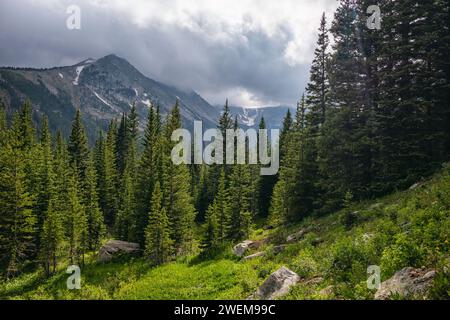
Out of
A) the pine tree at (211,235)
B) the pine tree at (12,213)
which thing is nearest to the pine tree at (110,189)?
the pine tree at (12,213)

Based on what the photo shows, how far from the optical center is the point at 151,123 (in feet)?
165

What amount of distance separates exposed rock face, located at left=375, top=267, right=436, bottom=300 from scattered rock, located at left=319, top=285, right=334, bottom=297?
5.81ft

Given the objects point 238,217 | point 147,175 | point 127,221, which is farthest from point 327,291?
point 127,221

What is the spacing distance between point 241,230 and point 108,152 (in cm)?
3622

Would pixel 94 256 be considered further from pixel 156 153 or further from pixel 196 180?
pixel 196 180

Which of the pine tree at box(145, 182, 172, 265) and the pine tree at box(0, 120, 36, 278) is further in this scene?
the pine tree at box(0, 120, 36, 278)

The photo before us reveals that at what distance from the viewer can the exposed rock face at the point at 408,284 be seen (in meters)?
8.26

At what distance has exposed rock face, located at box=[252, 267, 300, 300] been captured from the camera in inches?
513

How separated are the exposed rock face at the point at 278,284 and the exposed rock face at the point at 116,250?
93.5 feet

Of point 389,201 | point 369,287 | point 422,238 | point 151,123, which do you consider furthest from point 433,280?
point 151,123

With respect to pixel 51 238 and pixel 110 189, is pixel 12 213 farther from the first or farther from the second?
pixel 110 189

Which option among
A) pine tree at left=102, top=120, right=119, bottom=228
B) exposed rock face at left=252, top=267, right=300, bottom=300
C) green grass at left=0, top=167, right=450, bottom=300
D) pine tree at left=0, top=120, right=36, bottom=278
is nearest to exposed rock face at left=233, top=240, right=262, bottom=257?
green grass at left=0, top=167, right=450, bottom=300

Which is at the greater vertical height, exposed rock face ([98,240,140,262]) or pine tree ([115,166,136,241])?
pine tree ([115,166,136,241])

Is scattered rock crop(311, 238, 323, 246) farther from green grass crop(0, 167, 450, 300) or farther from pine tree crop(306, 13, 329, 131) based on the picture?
pine tree crop(306, 13, 329, 131)
